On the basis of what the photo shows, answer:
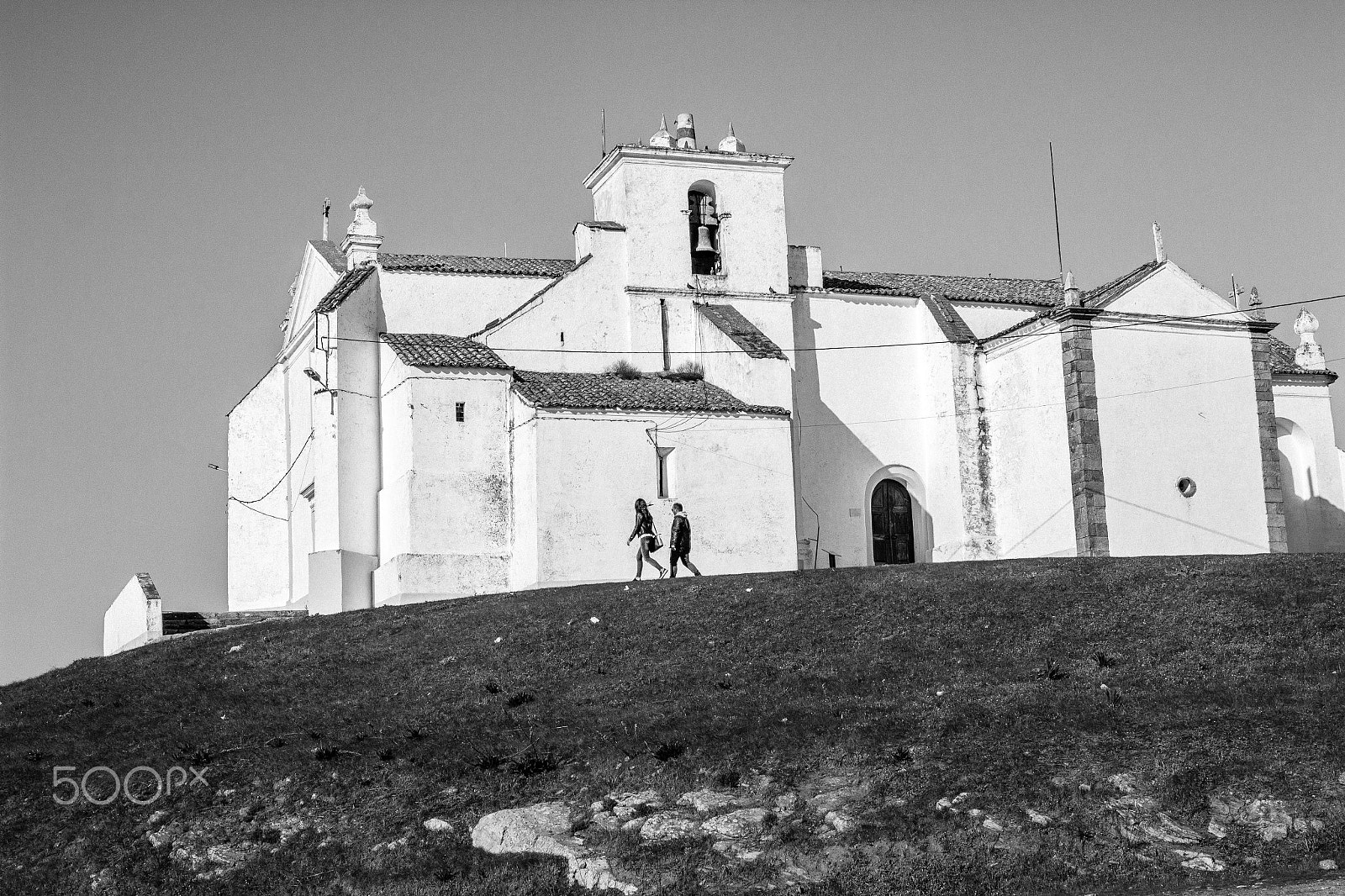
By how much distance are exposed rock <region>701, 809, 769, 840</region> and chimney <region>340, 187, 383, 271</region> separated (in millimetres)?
24026

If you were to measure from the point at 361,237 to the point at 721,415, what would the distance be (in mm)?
10828

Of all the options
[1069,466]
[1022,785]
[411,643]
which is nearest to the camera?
[1022,785]

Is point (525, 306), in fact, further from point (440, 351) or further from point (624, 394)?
point (624, 394)

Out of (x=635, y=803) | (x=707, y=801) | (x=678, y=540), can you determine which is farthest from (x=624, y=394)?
(x=707, y=801)

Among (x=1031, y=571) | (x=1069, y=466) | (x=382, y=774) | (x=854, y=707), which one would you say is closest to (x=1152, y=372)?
(x=1069, y=466)

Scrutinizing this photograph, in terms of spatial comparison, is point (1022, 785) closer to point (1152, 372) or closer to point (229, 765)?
point (229, 765)

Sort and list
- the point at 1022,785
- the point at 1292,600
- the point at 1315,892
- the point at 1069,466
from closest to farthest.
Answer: the point at 1315,892, the point at 1022,785, the point at 1292,600, the point at 1069,466

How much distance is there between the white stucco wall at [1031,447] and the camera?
3416cm

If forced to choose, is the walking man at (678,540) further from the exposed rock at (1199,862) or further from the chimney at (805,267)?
the exposed rock at (1199,862)

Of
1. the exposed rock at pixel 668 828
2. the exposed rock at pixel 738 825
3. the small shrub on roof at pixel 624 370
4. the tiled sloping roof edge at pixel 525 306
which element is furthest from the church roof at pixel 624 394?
the exposed rock at pixel 738 825

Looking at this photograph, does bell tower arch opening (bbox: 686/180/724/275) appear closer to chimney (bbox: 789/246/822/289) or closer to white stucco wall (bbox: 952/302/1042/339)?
chimney (bbox: 789/246/822/289)

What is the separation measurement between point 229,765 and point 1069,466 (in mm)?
20310

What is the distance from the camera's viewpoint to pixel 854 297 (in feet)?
127

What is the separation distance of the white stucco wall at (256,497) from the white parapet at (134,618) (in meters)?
5.77
